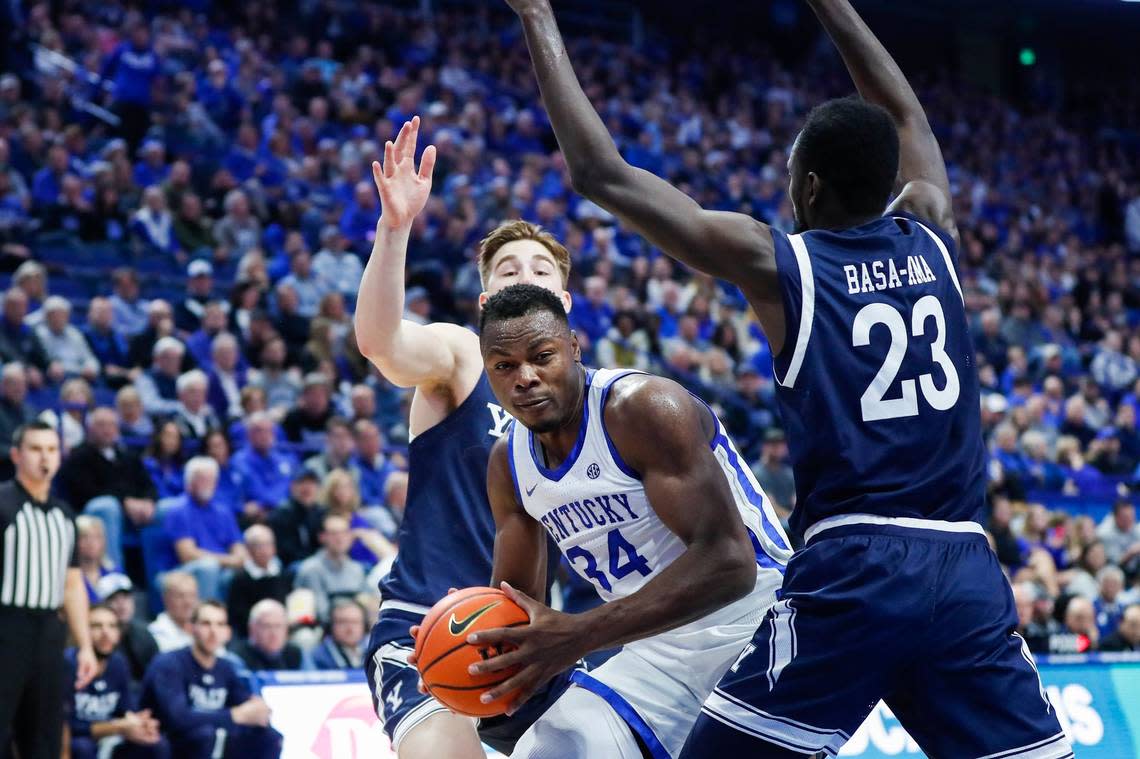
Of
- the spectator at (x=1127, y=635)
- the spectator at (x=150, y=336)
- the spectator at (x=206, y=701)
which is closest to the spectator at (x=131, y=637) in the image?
the spectator at (x=206, y=701)

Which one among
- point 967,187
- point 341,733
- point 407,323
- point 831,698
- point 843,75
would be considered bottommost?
point 341,733

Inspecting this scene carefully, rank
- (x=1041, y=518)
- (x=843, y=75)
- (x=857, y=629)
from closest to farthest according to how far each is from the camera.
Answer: (x=857, y=629) → (x=1041, y=518) → (x=843, y=75)

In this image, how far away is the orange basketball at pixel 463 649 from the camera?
3.13 m

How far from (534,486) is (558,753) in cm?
67

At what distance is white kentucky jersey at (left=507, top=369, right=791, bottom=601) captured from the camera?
3.31 m

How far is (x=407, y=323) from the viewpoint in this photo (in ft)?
13.5

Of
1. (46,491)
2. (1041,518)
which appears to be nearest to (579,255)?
(1041,518)

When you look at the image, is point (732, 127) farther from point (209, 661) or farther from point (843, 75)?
point (209, 661)

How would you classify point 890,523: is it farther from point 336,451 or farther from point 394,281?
point 336,451

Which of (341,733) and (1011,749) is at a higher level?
(1011,749)

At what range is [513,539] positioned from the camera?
3.56 metres

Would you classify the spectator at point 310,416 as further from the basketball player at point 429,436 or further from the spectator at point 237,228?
the basketball player at point 429,436

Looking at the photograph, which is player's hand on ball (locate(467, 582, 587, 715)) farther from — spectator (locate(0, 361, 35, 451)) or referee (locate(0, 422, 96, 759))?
spectator (locate(0, 361, 35, 451))

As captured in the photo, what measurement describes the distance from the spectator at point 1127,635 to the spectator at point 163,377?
7.48m
